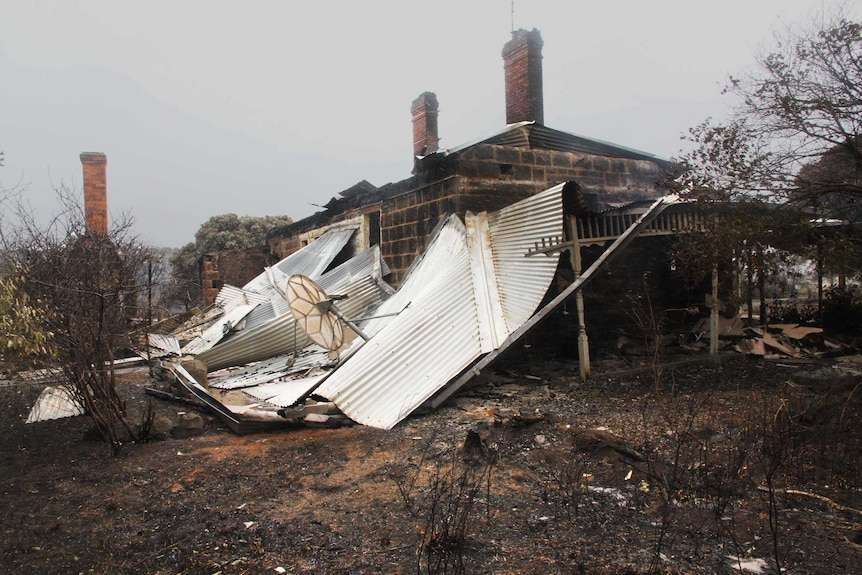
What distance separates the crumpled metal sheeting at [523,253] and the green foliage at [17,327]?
4.73m

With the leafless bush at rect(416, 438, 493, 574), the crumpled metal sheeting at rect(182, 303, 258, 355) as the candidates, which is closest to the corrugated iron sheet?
the leafless bush at rect(416, 438, 493, 574)

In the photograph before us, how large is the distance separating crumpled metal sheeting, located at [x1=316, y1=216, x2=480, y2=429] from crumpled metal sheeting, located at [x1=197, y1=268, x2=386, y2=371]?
1946 millimetres

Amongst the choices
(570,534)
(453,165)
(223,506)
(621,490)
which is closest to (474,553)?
(570,534)

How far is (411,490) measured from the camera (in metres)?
3.88

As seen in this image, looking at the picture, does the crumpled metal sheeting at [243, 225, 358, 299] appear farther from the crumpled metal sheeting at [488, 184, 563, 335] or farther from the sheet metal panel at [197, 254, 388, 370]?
the crumpled metal sheeting at [488, 184, 563, 335]

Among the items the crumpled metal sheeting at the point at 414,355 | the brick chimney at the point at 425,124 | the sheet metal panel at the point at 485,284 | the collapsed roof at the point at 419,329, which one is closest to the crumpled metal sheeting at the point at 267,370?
the collapsed roof at the point at 419,329

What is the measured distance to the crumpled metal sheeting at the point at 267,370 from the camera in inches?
312

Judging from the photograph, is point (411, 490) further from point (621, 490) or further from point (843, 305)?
point (843, 305)

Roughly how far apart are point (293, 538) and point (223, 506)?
2.56ft

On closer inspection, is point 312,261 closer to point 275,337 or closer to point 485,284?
point 275,337

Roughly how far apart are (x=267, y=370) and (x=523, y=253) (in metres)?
4.40

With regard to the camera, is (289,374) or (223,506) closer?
(223,506)

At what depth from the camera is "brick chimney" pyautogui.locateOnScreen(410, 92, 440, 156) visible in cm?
1508

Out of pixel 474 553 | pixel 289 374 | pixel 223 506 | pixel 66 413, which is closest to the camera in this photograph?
pixel 474 553
